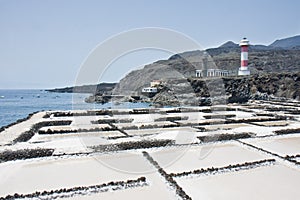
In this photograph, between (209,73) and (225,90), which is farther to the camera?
(209,73)

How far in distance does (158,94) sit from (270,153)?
39641mm

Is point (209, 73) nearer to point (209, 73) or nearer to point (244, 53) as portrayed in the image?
point (209, 73)

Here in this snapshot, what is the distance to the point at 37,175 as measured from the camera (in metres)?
9.28

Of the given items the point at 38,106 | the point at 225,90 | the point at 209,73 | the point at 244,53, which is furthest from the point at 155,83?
the point at 38,106

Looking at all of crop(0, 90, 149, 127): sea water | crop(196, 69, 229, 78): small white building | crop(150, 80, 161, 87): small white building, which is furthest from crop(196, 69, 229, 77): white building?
crop(0, 90, 149, 127): sea water

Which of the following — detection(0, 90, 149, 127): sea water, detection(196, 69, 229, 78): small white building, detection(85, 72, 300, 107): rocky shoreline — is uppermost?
detection(196, 69, 229, 78): small white building

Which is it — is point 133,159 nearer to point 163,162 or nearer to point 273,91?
point 163,162

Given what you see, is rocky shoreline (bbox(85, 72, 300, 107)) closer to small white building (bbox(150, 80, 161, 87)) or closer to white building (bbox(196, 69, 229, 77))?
small white building (bbox(150, 80, 161, 87))

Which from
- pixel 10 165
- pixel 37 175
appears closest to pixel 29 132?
pixel 10 165

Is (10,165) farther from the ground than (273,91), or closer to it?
closer to it

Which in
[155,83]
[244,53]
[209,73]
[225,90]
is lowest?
[225,90]

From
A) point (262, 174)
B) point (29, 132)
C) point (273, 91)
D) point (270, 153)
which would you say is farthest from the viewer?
point (273, 91)

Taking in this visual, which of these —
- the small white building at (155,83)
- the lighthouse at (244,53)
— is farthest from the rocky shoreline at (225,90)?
the lighthouse at (244,53)

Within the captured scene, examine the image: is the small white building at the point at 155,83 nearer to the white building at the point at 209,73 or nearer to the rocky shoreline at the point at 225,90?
the rocky shoreline at the point at 225,90
